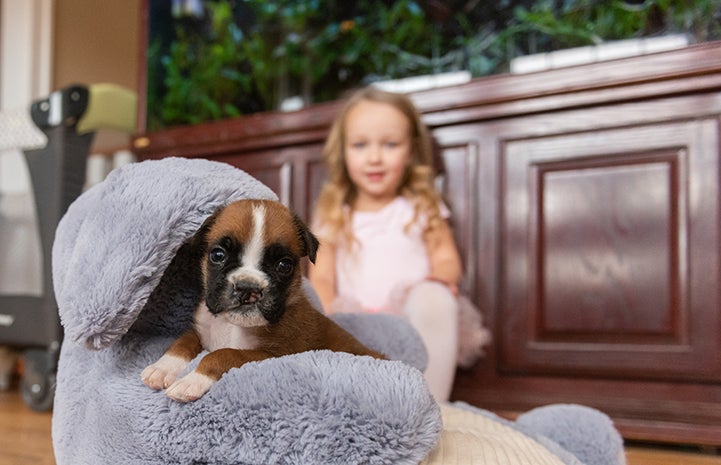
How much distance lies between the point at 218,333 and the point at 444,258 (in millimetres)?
1295

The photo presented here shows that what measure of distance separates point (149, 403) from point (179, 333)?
0.20 metres

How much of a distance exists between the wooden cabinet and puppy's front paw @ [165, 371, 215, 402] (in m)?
1.52

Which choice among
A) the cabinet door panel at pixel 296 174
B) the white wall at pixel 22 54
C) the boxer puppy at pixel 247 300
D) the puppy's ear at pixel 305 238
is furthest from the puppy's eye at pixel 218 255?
the white wall at pixel 22 54

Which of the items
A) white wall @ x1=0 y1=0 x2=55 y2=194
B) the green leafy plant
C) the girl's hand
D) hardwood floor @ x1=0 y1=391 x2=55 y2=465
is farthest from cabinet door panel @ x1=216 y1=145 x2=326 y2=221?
white wall @ x1=0 y1=0 x2=55 y2=194

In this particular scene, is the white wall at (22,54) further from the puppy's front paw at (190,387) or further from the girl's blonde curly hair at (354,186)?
the puppy's front paw at (190,387)

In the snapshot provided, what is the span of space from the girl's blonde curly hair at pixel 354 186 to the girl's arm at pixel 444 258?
29 millimetres

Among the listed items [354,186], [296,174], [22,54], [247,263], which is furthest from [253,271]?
[22,54]

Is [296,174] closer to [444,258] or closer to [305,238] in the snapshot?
[444,258]

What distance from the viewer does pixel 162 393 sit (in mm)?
866

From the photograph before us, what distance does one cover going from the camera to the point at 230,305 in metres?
0.91

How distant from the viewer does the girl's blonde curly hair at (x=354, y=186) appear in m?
2.24

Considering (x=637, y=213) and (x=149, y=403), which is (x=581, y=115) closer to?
(x=637, y=213)

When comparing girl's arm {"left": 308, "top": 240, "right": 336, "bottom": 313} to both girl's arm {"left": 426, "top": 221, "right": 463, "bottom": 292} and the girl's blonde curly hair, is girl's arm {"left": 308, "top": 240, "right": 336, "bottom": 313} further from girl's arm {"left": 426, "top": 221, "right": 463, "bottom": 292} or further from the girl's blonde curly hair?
girl's arm {"left": 426, "top": 221, "right": 463, "bottom": 292}

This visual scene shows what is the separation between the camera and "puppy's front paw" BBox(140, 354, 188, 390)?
2.87 feet
